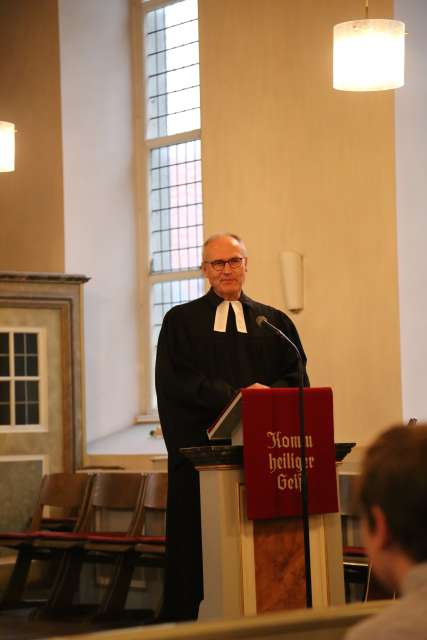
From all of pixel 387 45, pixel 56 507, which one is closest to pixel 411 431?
pixel 387 45

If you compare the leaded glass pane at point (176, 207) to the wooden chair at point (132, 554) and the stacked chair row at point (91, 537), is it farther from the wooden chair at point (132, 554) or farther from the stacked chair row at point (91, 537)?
the wooden chair at point (132, 554)

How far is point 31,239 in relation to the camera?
984 cm

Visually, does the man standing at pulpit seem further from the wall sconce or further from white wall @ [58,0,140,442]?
white wall @ [58,0,140,442]

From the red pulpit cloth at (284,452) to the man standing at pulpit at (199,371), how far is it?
630mm

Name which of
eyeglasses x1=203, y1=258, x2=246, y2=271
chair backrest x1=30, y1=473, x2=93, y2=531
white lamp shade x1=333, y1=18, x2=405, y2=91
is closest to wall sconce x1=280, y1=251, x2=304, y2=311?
white lamp shade x1=333, y1=18, x2=405, y2=91

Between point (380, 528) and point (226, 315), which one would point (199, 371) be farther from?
point (380, 528)

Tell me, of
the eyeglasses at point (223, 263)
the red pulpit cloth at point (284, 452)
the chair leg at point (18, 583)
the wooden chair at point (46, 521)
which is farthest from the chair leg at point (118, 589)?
the red pulpit cloth at point (284, 452)

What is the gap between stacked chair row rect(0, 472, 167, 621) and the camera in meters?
7.22

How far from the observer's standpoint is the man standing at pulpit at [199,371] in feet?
16.9

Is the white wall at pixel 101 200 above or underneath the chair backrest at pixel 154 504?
above

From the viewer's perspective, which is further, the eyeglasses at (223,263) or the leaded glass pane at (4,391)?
the leaded glass pane at (4,391)

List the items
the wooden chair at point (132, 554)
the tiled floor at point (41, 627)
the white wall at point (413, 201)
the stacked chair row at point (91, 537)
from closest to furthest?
the tiled floor at point (41, 627) → the wooden chair at point (132, 554) → the stacked chair row at point (91, 537) → the white wall at point (413, 201)

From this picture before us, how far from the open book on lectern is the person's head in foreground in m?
2.90

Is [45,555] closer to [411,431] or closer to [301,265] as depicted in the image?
[301,265]
